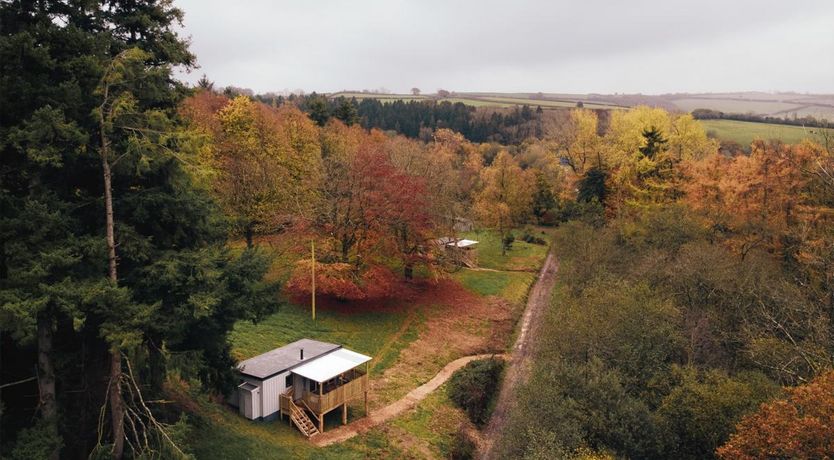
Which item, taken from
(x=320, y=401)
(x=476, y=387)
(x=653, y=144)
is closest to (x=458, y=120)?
(x=653, y=144)

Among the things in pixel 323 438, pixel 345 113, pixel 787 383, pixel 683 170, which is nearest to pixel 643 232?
pixel 683 170

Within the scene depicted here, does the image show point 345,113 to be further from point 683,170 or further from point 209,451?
point 209,451

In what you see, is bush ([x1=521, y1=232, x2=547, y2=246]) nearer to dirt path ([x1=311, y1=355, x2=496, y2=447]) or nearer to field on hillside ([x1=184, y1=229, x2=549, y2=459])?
field on hillside ([x1=184, y1=229, x2=549, y2=459])

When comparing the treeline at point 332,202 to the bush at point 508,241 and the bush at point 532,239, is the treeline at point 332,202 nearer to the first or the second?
the bush at point 508,241

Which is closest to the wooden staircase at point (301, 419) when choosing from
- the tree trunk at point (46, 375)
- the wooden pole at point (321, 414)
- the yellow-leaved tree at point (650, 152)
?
the wooden pole at point (321, 414)

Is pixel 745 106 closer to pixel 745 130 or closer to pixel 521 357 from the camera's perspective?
pixel 745 130

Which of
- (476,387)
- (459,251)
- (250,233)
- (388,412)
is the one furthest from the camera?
(459,251)
